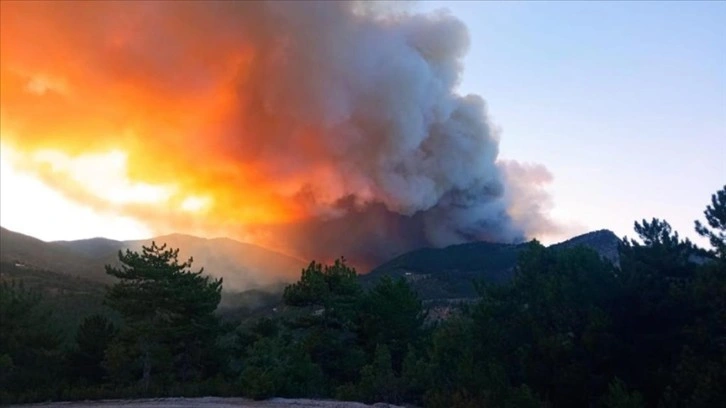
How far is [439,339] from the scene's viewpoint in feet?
70.1

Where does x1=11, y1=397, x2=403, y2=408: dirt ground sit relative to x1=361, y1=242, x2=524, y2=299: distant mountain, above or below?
below

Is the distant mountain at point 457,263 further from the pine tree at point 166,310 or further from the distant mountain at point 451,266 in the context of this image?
the pine tree at point 166,310

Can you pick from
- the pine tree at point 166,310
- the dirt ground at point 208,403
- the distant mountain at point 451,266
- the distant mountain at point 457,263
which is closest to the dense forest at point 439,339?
the pine tree at point 166,310

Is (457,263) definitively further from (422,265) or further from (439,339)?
(439,339)

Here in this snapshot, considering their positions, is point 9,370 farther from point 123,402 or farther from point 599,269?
point 599,269

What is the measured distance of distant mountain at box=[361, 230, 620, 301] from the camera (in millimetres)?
70625

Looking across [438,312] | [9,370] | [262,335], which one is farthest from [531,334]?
[438,312]

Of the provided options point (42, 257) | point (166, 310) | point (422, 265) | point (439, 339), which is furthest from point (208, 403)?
point (42, 257)

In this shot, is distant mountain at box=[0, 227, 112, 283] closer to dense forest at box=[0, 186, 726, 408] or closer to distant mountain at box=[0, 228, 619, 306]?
distant mountain at box=[0, 228, 619, 306]

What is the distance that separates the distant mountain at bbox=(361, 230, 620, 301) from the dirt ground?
49942mm

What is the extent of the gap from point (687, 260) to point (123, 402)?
16.4 m

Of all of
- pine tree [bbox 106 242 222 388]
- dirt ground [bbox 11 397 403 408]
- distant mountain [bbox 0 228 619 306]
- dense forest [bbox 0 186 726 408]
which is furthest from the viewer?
distant mountain [bbox 0 228 619 306]

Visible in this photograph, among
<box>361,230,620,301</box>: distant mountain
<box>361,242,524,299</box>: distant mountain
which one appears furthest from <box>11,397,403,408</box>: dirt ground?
<box>361,230,620,301</box>: distant mountain

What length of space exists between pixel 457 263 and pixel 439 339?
56.3 m
